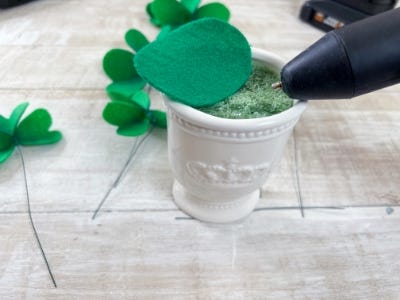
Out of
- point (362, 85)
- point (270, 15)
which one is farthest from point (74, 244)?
point (270, 15)

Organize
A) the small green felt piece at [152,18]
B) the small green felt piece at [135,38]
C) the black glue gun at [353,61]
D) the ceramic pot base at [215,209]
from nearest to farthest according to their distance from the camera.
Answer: the black glue gun at [353,61], the ceramic pot base at [215,209], the small green felt piece at [135,38], the small green felt piece at [152,18]

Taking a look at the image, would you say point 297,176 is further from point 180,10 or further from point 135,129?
point 180,10

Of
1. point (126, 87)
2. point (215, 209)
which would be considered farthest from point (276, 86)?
point (126, 87)

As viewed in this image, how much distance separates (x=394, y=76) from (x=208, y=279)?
20 centimetres

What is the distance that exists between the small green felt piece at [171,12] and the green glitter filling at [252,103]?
28 cm

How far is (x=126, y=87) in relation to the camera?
1.46ft

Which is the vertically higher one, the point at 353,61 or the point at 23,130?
the point at 353,61

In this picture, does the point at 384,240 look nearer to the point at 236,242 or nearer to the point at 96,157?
the point at 236,242

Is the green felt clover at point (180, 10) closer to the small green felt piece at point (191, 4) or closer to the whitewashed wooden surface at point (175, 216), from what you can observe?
the small green felt piece at point (191, 4)

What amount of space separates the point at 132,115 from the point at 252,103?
173mm

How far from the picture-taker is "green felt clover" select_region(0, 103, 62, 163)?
0.37m

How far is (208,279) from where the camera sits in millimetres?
292

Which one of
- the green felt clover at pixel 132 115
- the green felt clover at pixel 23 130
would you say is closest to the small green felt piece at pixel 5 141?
the green felt clover at pixel 23 130

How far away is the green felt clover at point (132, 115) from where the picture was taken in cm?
37
